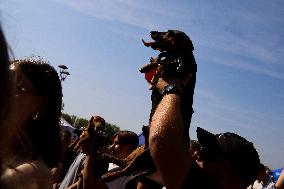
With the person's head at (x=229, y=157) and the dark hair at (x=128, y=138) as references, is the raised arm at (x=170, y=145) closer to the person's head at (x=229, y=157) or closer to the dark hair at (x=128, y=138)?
the person's head at (x=229, y=157)

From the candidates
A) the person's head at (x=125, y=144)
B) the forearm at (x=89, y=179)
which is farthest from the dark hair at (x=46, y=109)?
the person's head at (x=125, y=144)

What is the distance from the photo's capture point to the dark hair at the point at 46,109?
242cm

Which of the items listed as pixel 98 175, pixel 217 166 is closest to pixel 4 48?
pixel 217 166

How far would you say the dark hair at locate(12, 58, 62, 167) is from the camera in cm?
242

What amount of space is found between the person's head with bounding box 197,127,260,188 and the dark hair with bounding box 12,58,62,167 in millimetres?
814

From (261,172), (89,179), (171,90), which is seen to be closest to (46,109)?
(171,90)

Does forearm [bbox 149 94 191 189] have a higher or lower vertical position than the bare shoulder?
higher

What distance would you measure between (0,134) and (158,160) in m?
0.95

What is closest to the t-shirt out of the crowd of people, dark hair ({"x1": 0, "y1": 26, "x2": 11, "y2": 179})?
the crowd of people

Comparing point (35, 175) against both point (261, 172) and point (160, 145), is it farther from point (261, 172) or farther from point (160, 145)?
point (261, 172)

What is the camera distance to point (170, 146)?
173 cm

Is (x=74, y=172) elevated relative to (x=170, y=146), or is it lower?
lower

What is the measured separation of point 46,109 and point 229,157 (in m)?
1.07

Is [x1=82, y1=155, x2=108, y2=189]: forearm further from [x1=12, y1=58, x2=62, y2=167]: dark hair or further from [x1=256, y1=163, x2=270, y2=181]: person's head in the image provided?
[x1=12, y1=58, x2=62, y2=167]: dark hair
